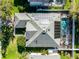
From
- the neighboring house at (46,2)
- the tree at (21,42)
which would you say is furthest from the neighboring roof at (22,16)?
the tree at (21,42)

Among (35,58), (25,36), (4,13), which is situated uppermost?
(4,13)

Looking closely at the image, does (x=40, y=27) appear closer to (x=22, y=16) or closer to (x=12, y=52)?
(x=22, y=16)

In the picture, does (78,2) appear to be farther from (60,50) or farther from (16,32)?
(16,32)

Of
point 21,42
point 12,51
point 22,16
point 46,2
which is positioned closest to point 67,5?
point 46,2

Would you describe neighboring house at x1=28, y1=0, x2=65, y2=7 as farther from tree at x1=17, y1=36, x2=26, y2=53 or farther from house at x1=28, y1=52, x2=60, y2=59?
house at x1=28, y1=52, x2=60, y2=59

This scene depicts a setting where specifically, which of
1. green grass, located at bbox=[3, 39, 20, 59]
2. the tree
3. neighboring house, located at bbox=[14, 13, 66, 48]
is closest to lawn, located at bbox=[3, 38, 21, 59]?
green grass, located at bbox=[3, 39, 20, 59]

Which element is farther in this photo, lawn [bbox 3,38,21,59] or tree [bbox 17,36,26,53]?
lawn [bbox 3,38,21,59]

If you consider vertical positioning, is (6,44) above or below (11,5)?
below

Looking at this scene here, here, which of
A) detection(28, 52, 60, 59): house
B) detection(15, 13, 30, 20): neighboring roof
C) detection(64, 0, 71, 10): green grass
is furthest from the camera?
detection(64, 0, 71, 10): green grass

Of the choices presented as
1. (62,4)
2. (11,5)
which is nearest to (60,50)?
(62,4)
